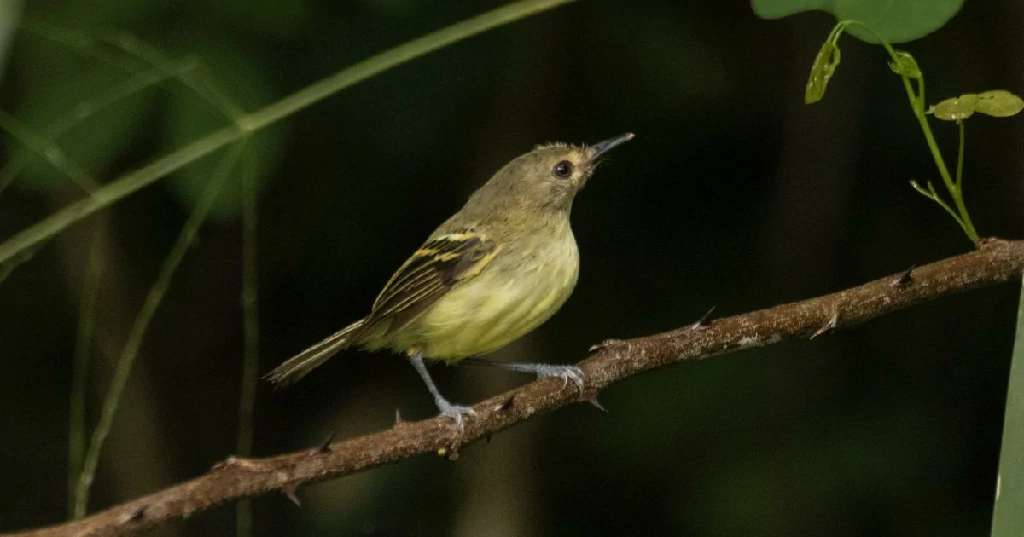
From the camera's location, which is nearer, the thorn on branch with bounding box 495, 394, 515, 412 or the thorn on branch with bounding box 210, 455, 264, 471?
the thorn on branch with bounding box 210, 455, 264, 471

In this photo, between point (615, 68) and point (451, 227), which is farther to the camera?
point (615, 68)

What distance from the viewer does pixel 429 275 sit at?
356 centimetres

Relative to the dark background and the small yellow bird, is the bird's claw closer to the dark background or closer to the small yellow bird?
the small yellow bird

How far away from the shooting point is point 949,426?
4.61 m

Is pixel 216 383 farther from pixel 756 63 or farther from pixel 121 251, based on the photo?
pixel 756 63

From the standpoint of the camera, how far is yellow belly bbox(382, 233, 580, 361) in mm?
3297

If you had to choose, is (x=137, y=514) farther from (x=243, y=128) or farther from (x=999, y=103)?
(x=999, y=103)

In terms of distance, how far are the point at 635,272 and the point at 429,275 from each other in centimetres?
154

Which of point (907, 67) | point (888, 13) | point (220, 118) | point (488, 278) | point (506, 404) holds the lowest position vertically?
point (506, 404)

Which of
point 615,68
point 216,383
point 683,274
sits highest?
point 615,68

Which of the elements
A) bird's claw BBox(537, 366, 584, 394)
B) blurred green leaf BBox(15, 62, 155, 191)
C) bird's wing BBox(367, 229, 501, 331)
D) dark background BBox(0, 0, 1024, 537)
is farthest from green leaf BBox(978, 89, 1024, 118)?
dark background BBox(0, 0, 1024, 537)

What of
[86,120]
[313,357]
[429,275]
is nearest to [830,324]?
[429,275]

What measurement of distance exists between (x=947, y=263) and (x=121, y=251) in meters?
3.39

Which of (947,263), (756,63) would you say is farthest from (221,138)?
(756,63)
